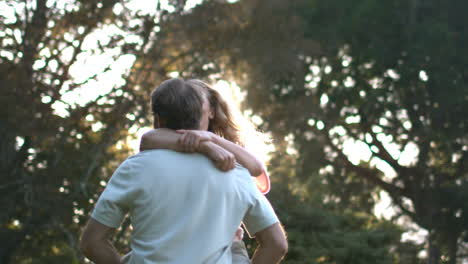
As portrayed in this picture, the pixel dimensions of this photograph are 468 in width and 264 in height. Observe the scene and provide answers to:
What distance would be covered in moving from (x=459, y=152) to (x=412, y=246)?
2997mm

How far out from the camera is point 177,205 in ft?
7.03

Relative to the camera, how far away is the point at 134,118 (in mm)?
10789

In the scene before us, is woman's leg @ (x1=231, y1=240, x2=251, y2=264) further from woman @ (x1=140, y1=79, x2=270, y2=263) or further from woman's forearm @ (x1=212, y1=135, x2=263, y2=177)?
woman's forearm @ (x1=212, y1=135, x2=263, y2=177)

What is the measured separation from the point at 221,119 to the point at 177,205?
0.60 meters

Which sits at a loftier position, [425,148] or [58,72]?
[58,72]

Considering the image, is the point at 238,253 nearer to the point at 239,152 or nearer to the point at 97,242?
the point at 239,152

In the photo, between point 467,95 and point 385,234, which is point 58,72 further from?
point 467,95

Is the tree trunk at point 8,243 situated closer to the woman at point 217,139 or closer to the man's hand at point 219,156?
the woman at point 217,139

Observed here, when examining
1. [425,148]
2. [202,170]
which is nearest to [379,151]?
[425,148]

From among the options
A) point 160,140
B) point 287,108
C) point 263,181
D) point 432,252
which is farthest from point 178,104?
point 432,252

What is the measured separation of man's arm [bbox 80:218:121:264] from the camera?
2.27 meters

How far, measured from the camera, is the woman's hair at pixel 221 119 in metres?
2.55

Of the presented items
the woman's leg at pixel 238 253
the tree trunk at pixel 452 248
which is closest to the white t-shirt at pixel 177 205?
the woman's leg at pixel 238 253

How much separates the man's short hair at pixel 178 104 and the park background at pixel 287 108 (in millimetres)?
7320
